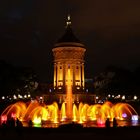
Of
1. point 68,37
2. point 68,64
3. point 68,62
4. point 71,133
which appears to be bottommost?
point 71,133

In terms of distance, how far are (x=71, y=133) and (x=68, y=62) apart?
8143 centimetres

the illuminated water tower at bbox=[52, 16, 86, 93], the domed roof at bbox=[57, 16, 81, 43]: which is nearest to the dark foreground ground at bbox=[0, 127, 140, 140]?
the illuminated water tower at bbox=[52, 16, 86, 93]

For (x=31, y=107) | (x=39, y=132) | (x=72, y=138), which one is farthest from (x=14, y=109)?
(x=72, y=138)

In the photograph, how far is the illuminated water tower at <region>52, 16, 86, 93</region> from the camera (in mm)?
114875

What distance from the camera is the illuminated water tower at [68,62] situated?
115m

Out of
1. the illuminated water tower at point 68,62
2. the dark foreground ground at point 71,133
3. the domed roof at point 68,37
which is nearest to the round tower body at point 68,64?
the illuminated water tower at point 68,62

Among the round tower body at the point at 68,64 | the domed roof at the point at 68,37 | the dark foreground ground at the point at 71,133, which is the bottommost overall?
the dark foreground ground at the point at 71,133

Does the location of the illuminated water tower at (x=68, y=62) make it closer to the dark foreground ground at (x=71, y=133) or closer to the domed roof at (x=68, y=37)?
the domed roof at (x=68, y=37)

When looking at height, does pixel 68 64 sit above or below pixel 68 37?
below

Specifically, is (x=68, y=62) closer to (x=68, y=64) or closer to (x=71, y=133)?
(x=68, y=64)

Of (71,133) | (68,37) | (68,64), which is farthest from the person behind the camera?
(68,37)

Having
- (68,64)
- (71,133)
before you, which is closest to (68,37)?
(68,64)

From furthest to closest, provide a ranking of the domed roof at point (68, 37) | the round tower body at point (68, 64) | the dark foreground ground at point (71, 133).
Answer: the domed roof at point (68, 37) < the round tower body at point (68, 64) < the dark foreground ground at point (71, 133)

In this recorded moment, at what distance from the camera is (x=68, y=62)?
11575 cm
